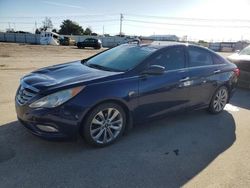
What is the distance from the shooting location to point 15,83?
763 centimetres

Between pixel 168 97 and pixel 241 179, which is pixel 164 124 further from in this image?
pixel 241 179

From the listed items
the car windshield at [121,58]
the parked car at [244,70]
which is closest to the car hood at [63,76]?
the car windshield at [121,58]

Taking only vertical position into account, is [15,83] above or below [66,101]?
below

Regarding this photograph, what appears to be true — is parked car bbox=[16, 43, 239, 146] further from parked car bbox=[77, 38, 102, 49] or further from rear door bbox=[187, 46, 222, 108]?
parked car bbox=[77, 38, 102, 49]

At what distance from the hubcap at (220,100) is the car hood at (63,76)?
279cm

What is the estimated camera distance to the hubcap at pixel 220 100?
18.7 ft

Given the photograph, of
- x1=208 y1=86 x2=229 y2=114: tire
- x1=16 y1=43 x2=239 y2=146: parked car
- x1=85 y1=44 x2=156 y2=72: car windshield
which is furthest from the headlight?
x1=208 y1=86 x2=229 y2=114: tire

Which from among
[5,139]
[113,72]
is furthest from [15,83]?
[113,72]

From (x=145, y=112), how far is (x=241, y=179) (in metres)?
1.68

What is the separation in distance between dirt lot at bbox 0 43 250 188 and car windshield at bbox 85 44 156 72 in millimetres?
1193

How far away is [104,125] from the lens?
3834 millimetres

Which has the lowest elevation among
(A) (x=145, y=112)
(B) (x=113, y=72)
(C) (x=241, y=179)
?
(C) (x=241, y=179)

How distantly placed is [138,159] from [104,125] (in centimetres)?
71

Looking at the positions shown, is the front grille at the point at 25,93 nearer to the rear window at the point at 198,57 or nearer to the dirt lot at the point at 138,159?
the dirt lot at the point at 138,159
